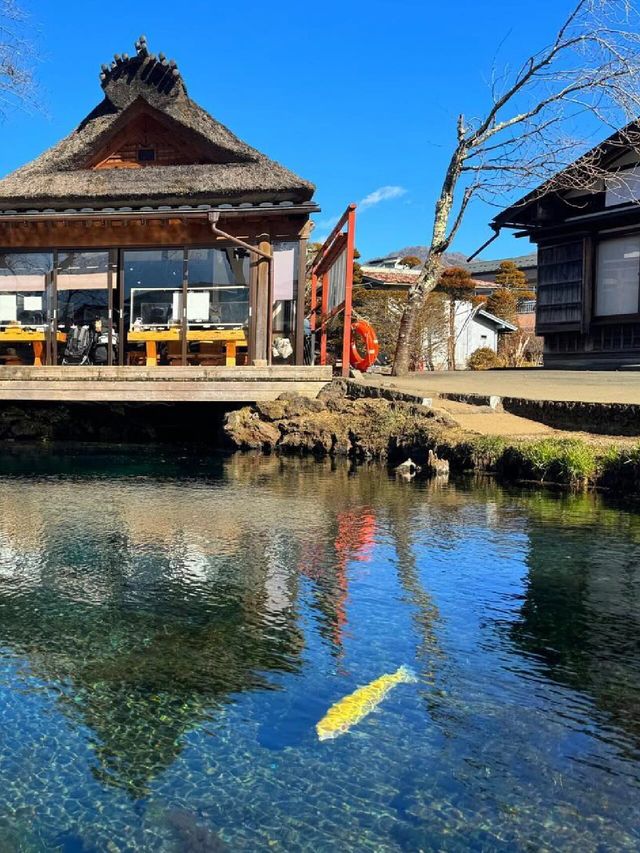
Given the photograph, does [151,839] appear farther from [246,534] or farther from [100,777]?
[246,534]

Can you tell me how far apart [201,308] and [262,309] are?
4.41ft

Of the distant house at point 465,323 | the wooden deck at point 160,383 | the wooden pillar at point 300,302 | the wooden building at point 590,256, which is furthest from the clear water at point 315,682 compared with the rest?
the distant house at point 465,323

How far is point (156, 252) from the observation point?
15.6m

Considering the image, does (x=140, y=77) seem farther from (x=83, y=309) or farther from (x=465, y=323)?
(x=465, y=323)

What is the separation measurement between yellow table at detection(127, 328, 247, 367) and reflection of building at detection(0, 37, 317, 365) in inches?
1.1

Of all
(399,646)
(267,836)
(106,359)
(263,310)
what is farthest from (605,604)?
(106,359)

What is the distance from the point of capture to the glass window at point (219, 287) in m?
15.1

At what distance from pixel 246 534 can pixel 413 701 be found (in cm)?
356

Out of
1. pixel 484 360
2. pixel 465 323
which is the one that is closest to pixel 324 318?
pixel 484 360

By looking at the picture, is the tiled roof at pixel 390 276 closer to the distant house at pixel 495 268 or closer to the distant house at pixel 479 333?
the distant house at pixel 479 333

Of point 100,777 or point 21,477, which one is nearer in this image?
point 100,777

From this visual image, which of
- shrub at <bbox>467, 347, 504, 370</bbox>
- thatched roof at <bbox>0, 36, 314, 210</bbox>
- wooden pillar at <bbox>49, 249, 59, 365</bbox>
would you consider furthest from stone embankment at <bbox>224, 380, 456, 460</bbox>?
shrub at <bbox>467, 347, 504, 370</bbox>

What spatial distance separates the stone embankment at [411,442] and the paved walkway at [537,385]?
92 cm

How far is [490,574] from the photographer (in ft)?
18.5
